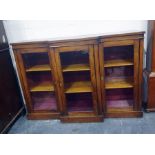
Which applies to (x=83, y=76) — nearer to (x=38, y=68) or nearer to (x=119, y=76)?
(x=119, y=76)

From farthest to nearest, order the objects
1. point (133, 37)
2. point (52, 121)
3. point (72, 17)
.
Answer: point (52, 121) → point (72, 17) → point (133, 37)

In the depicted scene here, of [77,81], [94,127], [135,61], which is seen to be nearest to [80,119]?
[94,127]

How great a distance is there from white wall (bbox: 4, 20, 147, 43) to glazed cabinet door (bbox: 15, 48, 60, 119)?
0.29m

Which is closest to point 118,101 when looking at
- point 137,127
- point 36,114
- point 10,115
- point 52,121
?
point 137,127

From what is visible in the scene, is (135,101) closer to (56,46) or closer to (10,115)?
(56,46)

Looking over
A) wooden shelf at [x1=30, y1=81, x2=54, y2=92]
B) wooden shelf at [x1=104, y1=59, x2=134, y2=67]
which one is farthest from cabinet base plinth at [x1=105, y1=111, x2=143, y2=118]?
wooden shelf at [x1=30, y1=81, x2=54, y2=92]

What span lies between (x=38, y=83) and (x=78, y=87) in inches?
24.6

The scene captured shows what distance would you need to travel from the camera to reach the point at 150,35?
2084mm

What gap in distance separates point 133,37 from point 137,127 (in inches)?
40.7

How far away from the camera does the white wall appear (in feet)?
7.37

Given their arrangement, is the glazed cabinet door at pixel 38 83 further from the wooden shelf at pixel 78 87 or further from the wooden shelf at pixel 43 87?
the wooden shelf at pixel 78 87

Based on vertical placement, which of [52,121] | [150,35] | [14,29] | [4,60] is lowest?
[52,121]

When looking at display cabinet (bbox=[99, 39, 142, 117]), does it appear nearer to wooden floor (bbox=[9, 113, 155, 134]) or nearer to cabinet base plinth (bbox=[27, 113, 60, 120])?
wooden floor (bbox=[9, 113, 155, 134])

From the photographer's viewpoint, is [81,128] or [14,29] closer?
[81,128]
